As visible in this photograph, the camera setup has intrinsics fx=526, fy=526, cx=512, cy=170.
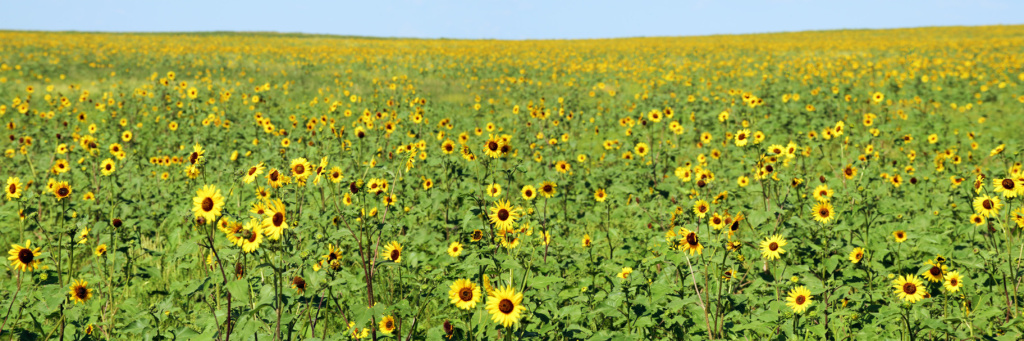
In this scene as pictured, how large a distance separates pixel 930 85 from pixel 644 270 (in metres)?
13.3

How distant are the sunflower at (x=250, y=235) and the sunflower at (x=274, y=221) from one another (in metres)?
0.03

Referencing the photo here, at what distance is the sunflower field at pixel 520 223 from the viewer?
2482 millimetres

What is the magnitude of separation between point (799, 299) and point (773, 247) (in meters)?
0.33

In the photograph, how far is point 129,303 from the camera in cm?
250

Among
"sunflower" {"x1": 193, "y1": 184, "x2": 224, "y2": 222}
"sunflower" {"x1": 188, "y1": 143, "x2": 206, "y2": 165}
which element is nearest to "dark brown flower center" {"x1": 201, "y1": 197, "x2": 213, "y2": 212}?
"sunflower" {"x1": 193, "y1": 184, "x2": 224, "y2": 222}

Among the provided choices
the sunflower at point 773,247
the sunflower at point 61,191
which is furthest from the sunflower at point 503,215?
the sunflower at point 61,191

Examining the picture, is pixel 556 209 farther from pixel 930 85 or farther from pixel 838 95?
pixel 930 85

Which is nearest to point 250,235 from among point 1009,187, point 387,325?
point 387,325

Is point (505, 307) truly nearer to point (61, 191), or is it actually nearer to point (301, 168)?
point (301, 168)

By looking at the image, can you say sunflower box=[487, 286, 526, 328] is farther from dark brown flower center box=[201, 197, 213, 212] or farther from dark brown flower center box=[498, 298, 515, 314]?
dark brown flower center box=[201, 197, 213, 212]

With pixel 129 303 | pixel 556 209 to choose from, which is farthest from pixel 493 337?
pixel 556 209

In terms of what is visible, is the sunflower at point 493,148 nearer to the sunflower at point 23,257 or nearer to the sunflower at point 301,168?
the sunflower at point 301,168

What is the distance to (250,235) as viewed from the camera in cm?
226

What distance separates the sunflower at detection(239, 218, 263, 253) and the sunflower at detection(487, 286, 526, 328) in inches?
38.6
